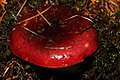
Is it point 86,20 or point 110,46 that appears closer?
point 86,20

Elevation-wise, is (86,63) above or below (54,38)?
below

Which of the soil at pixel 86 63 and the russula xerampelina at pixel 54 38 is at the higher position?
the russula xerampelina at pixel 54 38

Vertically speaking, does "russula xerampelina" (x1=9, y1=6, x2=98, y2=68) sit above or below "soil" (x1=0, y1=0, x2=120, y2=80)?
above

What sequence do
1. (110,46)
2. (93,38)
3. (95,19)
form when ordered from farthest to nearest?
(95,19) → (110,46) → (93,38)

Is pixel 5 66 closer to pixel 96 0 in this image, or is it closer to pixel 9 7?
pixel 9 7

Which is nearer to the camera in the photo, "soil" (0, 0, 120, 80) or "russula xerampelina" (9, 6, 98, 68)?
"russula xerampelina" (9, 6, 98, 68)

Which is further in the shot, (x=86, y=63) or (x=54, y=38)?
(x=86, y=63)

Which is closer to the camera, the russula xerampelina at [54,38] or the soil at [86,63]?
the russula xerampelina at [54,38]

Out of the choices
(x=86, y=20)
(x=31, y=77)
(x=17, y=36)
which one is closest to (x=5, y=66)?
(x=31, y=77)
